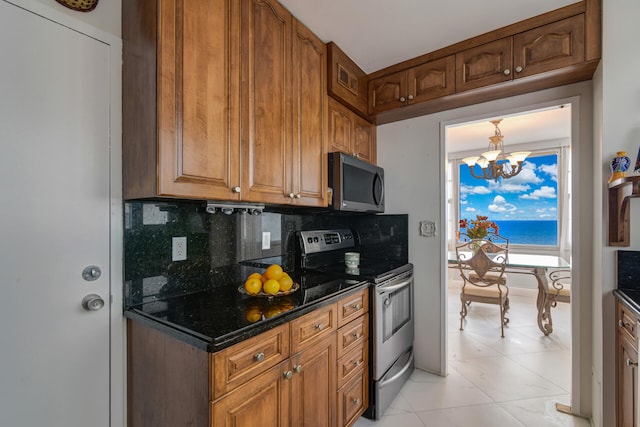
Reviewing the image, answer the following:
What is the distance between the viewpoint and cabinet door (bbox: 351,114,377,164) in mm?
2379

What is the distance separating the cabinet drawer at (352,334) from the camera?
5.31 feet

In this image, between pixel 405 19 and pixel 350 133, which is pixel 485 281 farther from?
pixel 405 19

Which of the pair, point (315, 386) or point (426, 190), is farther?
point (426, 190)

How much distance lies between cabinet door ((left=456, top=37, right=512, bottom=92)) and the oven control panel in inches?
56.3

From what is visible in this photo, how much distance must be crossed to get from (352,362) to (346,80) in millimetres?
1923

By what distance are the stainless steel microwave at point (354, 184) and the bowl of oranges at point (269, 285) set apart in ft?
2.34

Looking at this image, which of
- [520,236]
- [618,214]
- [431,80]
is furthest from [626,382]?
[520,236]

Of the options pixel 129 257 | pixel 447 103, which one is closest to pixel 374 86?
pixel 447 103

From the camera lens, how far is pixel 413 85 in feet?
7.18

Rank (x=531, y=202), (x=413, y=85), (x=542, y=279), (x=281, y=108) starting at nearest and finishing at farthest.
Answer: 1. (x=281, y=108)
2. (x=413, y=85)
3. (x=542, y=279)
4. (x=531, y=202)

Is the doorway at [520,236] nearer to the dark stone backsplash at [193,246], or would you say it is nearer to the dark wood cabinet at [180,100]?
Answer: the dark stone backsplash at [193,246]

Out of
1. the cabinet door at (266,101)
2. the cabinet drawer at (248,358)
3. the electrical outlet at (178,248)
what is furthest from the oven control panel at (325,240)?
the cabinet drawer at (248,358)

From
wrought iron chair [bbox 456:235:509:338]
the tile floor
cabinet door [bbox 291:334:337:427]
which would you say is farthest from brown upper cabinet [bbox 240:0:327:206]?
wrought iron chair [bbox 456:235:509:338]

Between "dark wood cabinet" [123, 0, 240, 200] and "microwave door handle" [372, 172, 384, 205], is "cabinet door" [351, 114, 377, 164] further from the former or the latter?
"dark wood cabinet" [123, 0, 240, 200]
